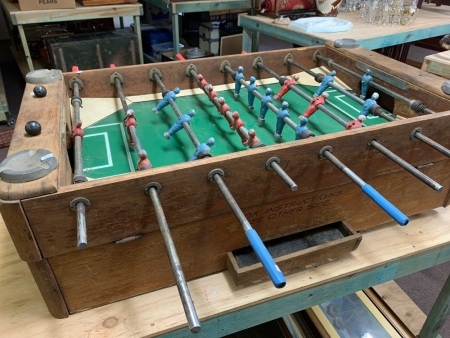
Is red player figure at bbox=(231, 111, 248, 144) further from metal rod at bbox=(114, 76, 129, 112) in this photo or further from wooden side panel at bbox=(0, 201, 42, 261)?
wooden side panel at bbox=(0, 201, 42, 261)

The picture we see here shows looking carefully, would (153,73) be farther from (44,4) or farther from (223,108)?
(44,4)

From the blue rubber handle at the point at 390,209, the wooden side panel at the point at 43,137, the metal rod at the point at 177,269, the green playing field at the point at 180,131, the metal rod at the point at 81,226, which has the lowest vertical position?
the green playing field at the point at 180,131

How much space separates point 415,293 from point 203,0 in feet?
7.97

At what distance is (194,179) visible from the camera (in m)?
0.69

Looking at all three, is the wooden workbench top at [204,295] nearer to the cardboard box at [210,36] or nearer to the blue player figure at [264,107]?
the blue player figure at [264,107]

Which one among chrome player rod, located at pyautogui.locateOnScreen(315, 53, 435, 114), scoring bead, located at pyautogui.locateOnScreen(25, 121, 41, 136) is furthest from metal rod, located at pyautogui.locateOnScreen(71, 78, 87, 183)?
chrome player rod, located at pyautogui.locateOnScreen(315, 53, 435, 114)

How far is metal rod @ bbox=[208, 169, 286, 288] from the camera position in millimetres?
540

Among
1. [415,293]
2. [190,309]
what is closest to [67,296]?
[190,309]

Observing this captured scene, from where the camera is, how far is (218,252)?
82cm

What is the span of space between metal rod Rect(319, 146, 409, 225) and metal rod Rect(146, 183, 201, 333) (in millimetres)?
371

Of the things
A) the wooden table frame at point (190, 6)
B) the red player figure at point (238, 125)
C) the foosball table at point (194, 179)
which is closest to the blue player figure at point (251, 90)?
the foosball table at point (194, 179)

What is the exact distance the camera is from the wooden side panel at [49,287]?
661 millimetres

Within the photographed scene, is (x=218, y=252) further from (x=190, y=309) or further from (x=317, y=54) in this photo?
(x=317, y=54)

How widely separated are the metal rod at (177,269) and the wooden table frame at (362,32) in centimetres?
151
